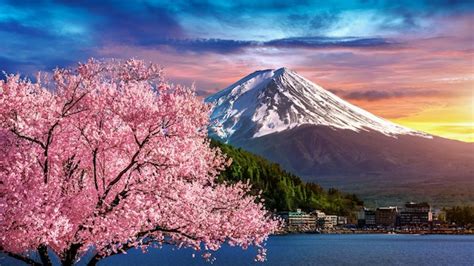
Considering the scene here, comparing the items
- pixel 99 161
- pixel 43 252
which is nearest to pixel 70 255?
pixel 43 252

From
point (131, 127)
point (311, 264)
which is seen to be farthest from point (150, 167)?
point (311, 264)

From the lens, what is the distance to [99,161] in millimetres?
18922

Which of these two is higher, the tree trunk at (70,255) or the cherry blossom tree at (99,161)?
the cherry blossom tree at (99,161)

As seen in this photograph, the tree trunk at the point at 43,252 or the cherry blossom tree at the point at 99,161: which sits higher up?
the cherry blossom tree at the point at 99,161

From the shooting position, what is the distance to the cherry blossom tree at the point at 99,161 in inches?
688

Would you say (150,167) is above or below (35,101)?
below

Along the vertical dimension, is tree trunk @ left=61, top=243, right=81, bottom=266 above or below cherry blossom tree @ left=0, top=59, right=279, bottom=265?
below

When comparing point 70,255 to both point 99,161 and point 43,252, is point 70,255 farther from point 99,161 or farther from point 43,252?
point 99,161

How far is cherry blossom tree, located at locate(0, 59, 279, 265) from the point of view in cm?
1748

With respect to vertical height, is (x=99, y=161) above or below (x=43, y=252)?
above

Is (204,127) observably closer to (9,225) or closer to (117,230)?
(117,230)

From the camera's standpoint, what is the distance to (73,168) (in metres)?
19.0

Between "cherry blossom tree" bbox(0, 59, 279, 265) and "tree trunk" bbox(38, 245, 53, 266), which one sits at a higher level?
"cherry blossom tree" bbox(0, 59, 279, 265)

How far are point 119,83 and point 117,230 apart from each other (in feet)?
12.2
